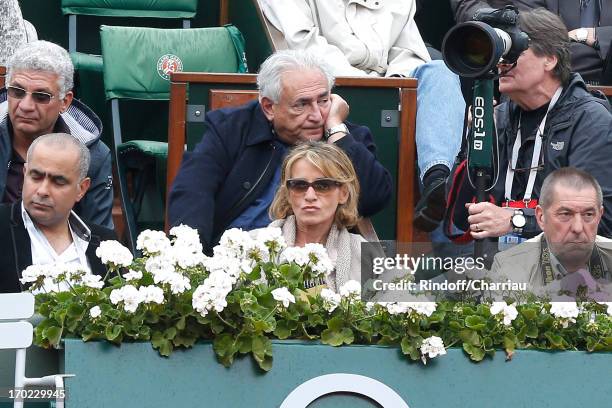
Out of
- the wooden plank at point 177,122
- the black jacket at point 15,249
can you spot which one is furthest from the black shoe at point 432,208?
the black jacket at point 15,249

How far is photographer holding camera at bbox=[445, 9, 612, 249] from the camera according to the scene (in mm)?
5234

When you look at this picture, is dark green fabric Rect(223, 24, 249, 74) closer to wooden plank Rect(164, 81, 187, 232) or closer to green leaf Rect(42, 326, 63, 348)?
wooden plank Rect(164, 81, 187, 232)

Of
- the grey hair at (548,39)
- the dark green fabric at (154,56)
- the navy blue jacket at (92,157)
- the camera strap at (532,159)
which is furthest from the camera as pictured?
the dark green fabric at (154,56)

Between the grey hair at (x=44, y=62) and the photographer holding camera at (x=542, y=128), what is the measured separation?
1.75 meters

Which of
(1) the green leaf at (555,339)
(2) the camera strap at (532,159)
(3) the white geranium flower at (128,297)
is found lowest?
(1) the green leaf at (555,339)

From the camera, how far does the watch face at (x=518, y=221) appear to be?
192 inches

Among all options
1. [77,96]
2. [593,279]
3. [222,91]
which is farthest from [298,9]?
[593,279]

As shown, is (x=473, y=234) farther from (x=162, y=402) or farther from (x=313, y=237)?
(x=162, y=402)

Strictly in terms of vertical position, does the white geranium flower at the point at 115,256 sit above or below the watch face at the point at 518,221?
below

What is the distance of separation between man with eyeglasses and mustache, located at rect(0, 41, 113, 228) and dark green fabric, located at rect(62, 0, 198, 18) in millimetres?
1660

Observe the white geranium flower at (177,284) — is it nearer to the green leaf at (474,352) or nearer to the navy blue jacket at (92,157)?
the green leaf at (474,352)

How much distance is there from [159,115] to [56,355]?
3.68m

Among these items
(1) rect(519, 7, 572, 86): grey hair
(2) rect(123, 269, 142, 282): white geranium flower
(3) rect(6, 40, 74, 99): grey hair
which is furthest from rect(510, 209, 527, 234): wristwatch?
(3) rect(6, 40, 74, 99): grey hair

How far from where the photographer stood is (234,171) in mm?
5379
